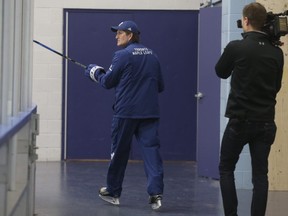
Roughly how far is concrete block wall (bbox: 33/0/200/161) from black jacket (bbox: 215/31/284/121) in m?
5.35

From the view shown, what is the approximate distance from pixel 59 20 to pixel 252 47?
18.6ft

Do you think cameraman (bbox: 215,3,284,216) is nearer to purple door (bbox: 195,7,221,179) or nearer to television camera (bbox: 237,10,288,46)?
television camera (bbox: 237,10,288,46)

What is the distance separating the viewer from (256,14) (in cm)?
621

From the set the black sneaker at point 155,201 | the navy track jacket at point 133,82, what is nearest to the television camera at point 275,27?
the navy track jacket at point 133,82

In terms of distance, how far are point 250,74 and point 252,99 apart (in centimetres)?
20

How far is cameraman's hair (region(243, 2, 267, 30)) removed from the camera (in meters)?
6.20

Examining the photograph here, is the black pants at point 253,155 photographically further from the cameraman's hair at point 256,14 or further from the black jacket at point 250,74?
the cameraman's hair at point 256,14

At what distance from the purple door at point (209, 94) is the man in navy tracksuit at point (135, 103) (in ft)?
6.84

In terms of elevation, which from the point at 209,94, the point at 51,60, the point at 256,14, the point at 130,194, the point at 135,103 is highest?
the point at 256,14

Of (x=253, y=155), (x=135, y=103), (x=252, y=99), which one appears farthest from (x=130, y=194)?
(x=252, y=99)

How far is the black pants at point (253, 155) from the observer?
6.17 m

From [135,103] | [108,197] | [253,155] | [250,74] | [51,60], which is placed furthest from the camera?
[51,60]

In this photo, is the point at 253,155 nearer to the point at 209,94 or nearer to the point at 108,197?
the point at 108,197

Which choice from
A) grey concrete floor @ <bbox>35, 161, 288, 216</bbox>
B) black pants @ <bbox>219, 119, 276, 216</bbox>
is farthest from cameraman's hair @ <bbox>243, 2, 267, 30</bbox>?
grey concrete floor @ <bbox>35, 161, 288, 216</bbox>
